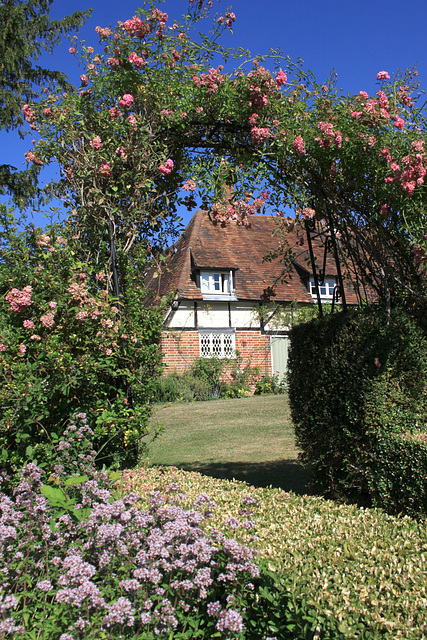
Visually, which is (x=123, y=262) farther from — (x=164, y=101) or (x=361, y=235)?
(x=361, y=235)

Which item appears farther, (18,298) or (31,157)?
(31,157)

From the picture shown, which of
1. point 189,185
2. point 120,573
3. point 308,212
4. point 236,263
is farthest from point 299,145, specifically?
point 236,263

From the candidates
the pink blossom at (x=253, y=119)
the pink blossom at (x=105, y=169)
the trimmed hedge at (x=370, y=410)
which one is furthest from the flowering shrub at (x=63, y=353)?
the pink blossom at (x=253, y=119)

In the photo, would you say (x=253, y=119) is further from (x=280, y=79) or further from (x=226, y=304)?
(x=226, y=304)

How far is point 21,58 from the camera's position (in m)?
13.5

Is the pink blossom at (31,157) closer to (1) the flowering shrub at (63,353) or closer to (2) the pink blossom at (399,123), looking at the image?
(1) the flowering shrub at (63,353)

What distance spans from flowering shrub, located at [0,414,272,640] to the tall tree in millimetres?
12377

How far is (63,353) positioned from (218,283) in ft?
44.4

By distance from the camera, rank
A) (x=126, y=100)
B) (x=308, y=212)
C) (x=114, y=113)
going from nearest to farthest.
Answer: (x=308, y=212), (x=126, y=100), (x=114, y=113)

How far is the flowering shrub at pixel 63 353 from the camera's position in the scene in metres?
3.77

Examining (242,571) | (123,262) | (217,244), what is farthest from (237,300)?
(242,571)

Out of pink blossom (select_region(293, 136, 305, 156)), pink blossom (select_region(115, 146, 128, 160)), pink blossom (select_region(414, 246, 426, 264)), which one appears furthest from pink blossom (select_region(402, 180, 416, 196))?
pink blossom (select_region(115, 146, 128, 160))

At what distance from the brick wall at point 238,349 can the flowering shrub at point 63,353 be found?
37.1ft

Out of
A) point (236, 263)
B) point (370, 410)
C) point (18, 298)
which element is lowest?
point (370, 410)
